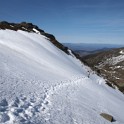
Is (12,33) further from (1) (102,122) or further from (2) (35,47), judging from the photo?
(1) (102,122)

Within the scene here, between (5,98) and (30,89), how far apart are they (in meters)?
5.26

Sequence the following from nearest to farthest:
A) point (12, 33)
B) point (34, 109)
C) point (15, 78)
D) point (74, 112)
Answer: point (34, 109), point (74, 112), point (15, 78), point (12, 33)

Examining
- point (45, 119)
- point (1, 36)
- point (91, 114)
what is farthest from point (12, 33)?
point (45, 119)

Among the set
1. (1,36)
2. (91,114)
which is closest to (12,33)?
(1,36)

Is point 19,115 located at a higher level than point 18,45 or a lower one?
lower

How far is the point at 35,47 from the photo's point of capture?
45750 mm

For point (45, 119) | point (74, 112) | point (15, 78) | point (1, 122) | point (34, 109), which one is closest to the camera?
point (1, 122)

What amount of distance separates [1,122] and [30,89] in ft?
28.5

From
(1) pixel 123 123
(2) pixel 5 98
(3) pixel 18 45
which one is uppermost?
(3) pixel 18 45

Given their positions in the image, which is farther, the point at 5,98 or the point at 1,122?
the point at 5,98

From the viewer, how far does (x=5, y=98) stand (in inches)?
645

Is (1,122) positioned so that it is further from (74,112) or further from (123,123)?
(123,123)

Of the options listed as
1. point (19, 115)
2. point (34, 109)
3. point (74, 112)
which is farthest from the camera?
point (74, 112)

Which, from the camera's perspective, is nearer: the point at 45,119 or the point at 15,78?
the point at 45,119
